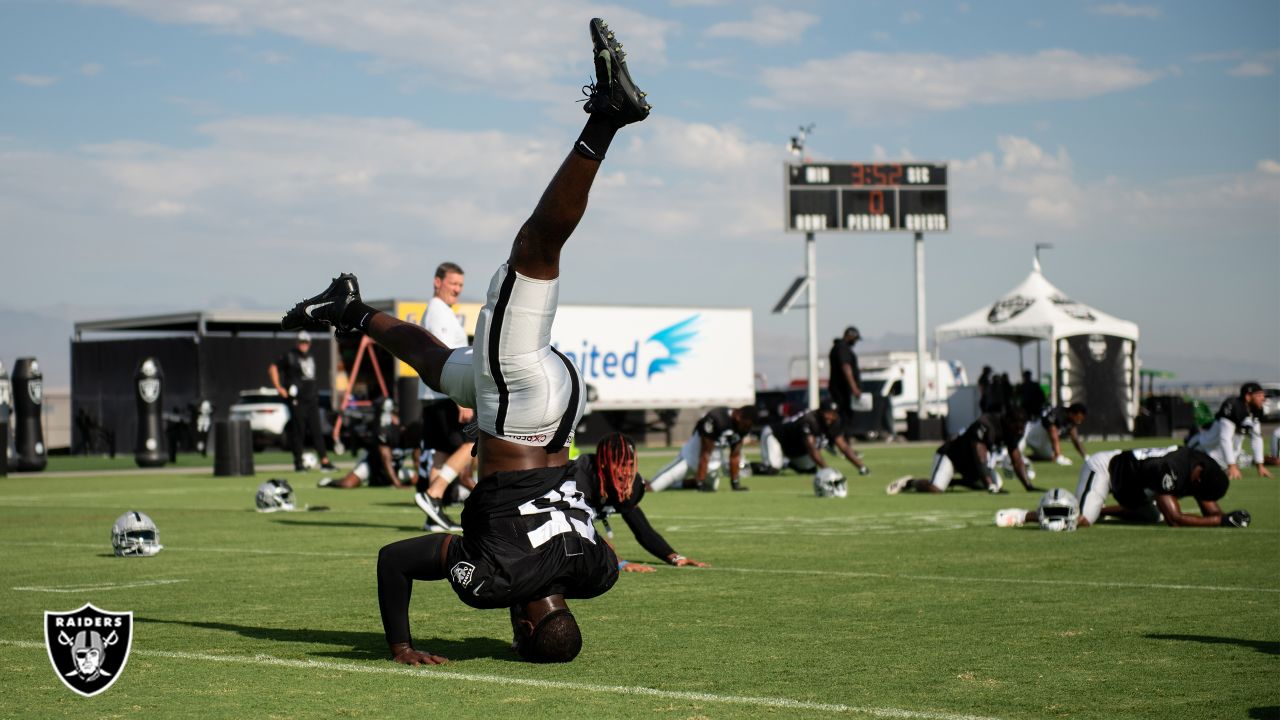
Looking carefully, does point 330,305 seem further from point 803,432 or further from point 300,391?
point 300,391

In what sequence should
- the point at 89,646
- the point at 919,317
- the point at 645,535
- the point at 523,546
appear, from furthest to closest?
the point at 919,317 < the point at 645,535 < the point at 523,546 < the point at 89,646

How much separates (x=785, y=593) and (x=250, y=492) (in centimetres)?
1408

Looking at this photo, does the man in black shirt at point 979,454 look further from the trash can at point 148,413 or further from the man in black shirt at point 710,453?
the trash can at point 148,413

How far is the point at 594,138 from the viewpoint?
20.9ft

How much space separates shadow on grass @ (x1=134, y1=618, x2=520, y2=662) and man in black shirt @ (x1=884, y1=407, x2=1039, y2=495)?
1301cm

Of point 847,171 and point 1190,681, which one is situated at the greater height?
point 847,171

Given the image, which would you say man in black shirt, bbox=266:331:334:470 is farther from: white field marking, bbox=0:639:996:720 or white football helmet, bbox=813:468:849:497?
white field marking, bbox=0:639:996:720

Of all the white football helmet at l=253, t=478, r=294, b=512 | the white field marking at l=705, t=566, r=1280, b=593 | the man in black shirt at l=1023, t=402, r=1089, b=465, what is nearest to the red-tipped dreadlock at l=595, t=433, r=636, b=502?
the white field marking at l=705, t=566, r=1280, b=593

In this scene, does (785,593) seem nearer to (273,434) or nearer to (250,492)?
(250,492)

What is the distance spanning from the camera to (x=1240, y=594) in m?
9.19

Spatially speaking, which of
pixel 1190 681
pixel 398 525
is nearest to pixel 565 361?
pixel 1190 681

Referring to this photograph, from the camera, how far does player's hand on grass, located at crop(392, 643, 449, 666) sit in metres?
6.85

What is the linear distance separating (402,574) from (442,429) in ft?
25.9

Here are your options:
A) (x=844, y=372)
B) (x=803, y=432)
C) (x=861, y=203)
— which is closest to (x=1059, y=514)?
(x=803, y=432)
